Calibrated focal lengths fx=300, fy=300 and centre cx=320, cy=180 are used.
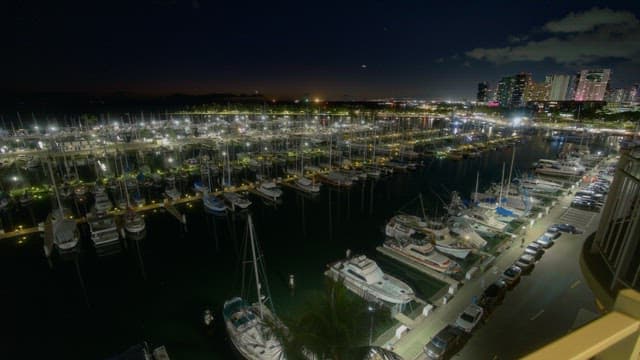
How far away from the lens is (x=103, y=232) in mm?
23906

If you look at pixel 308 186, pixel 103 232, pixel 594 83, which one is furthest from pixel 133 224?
pixel 594 83

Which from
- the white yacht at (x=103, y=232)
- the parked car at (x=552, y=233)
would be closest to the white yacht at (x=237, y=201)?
the white yacht at (x=103, y=232)

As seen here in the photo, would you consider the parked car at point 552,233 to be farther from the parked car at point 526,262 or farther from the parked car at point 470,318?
the parked car at point 470,318

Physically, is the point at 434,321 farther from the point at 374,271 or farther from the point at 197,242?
the point at 197,242

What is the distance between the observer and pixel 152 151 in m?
58.5

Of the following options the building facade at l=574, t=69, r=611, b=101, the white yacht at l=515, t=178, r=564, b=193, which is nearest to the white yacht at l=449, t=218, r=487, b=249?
the white yacht at l=515, t=178, r=564, b=193

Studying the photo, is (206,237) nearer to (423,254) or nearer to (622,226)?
(423,254)

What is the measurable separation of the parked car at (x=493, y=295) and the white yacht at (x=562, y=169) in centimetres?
3476

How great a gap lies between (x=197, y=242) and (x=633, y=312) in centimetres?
2637

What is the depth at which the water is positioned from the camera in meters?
15.1

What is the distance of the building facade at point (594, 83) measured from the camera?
188 m

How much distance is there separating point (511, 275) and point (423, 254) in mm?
4871

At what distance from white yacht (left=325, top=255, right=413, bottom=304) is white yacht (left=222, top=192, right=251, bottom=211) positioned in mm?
15712

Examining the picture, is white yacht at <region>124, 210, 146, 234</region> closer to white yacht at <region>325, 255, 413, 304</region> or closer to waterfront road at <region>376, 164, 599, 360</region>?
white yacht at <region>325, 255, 413, 304</region>
